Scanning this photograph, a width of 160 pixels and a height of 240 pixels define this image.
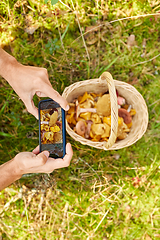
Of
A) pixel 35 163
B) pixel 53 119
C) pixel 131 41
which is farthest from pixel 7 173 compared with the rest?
pixel 131 41

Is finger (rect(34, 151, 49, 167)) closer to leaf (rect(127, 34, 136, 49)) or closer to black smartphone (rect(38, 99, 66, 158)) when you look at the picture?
black smartphone (rect(38, 99, 66, 158))

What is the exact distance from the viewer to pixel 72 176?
9.65ft

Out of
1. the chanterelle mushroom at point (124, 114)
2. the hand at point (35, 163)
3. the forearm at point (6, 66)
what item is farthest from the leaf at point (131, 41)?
the hand at point (35, 163)

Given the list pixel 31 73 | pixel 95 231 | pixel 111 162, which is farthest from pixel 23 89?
pixel 95 231

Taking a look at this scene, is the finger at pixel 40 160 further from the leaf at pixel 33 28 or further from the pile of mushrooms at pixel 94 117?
the leaf at pixel 33 28

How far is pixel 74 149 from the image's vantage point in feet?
9.64

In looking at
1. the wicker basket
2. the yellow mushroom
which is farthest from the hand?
the wicker basket

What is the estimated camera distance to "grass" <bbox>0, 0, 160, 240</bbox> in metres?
2.92

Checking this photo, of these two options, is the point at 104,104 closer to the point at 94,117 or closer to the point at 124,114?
the point at 94,117

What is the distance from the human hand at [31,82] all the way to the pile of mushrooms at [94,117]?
659 millimetres

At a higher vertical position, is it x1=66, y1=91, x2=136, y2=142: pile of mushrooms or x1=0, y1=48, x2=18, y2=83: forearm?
x1=0, y1=48, x2=18, y2=83: forearm

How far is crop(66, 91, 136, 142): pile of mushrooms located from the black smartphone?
454mm

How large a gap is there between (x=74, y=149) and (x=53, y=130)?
937 mm

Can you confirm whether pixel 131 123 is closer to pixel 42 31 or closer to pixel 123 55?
Answer: pixel 123 55
